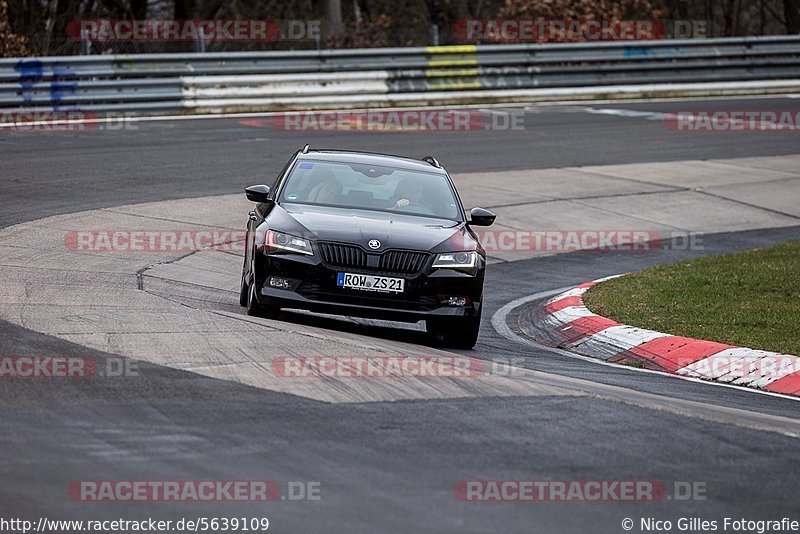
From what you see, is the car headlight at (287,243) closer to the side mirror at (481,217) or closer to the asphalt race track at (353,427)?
the asphalt race track at (353,427)

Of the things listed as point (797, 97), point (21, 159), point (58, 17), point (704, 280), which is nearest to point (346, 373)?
point (704, 280)

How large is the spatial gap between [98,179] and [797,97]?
19.6 m

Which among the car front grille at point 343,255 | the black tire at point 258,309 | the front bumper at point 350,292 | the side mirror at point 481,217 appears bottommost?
the black tire at point 258,309

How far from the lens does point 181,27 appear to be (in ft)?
124

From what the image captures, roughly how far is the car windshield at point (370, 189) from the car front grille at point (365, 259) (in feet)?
3.33

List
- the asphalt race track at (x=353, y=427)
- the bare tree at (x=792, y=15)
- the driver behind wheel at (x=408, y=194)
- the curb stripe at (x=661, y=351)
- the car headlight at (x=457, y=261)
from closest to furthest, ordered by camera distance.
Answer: the asphalt race track at (x=353, y=427) → the curb stripe at (x=661, y=351) → the car headlight at (x=457, y=261) → the driver behind wheel at (x=408, y=194) → the bare tree at (x=792, y=15)

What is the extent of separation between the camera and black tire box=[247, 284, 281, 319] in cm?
1104

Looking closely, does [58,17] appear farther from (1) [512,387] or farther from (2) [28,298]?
(1) [512,387]

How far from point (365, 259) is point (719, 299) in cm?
450

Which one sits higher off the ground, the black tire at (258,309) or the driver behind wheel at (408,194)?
the driver behind wheel at (408,194)

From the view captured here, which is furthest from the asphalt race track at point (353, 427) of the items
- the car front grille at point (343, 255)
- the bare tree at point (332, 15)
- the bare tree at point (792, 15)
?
the bare tree at point (792, 15)

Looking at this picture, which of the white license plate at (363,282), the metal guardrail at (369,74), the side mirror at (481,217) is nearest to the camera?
the white license plate at (363,282)

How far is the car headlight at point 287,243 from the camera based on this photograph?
428 inches

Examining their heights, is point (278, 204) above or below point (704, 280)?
above
